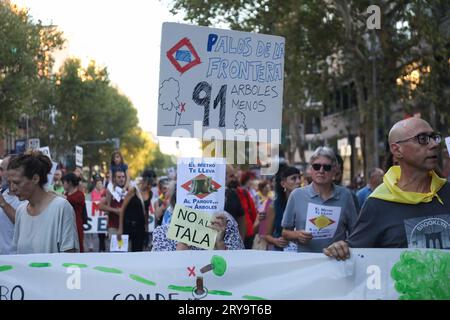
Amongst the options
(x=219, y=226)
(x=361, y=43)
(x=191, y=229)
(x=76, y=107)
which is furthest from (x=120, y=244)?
(x=76, y=107)

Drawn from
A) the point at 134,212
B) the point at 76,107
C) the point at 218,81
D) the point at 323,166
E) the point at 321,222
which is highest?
the point at 76,107

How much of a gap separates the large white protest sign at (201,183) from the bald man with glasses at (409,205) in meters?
1.41

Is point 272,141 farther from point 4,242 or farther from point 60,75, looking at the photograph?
point 60,75

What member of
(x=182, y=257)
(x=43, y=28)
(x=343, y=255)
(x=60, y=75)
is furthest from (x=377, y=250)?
(x=60, y=75)

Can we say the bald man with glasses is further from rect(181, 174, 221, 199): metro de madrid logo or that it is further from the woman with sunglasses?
the woman with sunglasses

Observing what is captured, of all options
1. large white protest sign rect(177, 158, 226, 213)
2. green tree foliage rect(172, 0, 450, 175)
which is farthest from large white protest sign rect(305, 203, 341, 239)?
green tree foliage rect(172, 0, 450, 175)

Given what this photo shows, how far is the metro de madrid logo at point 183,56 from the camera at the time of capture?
6223 mm

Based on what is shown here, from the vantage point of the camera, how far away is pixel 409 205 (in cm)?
482

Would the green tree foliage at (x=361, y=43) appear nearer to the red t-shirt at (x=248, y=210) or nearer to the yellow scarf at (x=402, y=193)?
the red t-shirt at (x=248, y=210)

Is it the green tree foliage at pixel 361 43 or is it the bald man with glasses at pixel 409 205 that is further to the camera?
the green tree foliage at pixel 361 43

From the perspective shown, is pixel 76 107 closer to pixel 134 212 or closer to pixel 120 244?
pixel 134 212

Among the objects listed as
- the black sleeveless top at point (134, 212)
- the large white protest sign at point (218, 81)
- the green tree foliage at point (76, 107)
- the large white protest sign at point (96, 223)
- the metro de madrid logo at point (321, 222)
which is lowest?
the large white protest sign at point (96, 223)

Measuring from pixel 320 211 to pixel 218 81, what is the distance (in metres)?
1.40

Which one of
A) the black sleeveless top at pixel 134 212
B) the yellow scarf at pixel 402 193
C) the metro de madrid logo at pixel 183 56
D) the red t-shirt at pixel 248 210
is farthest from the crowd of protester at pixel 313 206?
the black sleeveless top at pixel 134 212
